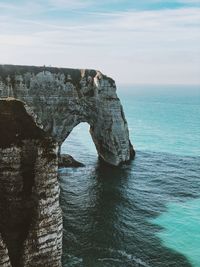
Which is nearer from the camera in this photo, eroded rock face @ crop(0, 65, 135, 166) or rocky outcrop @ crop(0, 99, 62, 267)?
rocky outcrop @ crop(0, 99, 62, 267)

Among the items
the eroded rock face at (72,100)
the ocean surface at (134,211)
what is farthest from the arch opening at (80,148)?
the eroded rock face at (72,100)

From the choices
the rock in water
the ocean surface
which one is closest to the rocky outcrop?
the ocean surface

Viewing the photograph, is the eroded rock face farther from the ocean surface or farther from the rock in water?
the ocean surface

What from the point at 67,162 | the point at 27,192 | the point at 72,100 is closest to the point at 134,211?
the point at 67,162

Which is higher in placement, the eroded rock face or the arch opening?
the eroded rock face

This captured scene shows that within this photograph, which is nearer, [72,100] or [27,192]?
[27,192]

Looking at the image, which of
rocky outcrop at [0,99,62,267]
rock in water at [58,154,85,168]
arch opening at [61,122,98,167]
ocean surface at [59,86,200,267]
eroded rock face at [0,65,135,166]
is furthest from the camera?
arch opening at [61,122,98,167]

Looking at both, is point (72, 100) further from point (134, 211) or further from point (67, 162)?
point (134, 211)

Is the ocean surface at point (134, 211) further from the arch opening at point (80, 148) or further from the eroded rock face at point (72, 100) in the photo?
the eroded rock face at point (72, 100)
